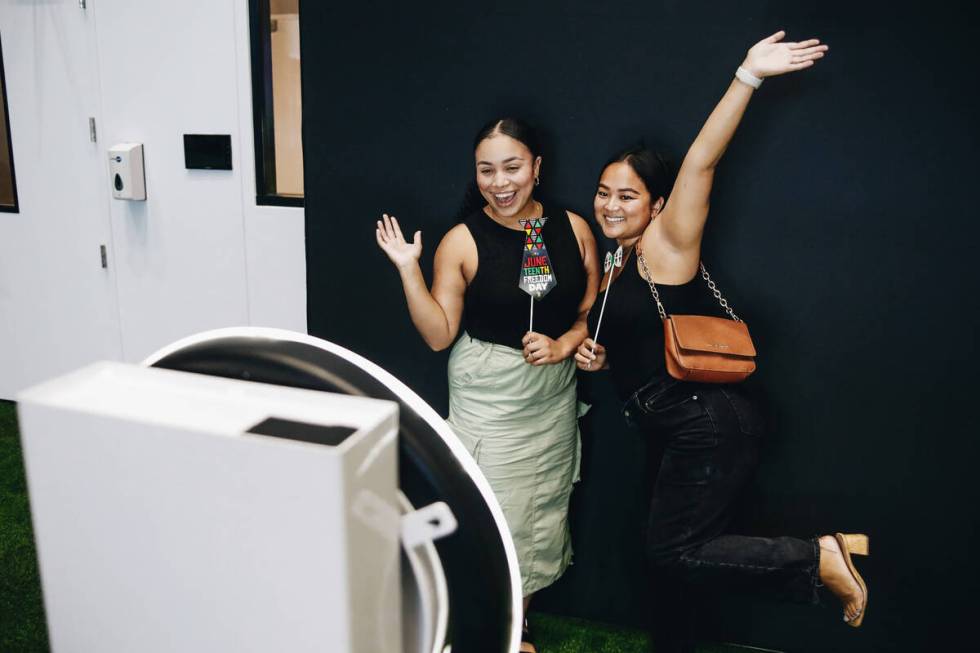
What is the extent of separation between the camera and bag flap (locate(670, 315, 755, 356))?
133 cm

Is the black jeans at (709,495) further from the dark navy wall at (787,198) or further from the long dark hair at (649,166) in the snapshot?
the long dark hair at (649,166)

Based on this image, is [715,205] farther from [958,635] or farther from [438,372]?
[958,635]

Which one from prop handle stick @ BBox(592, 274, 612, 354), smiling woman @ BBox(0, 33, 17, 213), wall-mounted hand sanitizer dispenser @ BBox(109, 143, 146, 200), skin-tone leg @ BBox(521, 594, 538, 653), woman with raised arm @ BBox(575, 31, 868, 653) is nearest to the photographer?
woman with raised arm @ BBox(575, 31, 868, 653)

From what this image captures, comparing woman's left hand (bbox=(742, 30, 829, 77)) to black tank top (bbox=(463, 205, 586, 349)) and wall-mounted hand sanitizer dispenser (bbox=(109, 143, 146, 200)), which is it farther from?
wall-mounted hand sanitizer dispenser (bbox=(109, 143, 146, 200))

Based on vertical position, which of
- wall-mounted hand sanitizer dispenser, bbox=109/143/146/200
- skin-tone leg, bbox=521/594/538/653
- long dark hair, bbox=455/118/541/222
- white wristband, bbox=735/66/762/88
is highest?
white wristband, bbox=735/66/762/88

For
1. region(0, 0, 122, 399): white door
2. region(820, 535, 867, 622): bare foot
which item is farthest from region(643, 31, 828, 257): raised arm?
region(0, 0, 122, 399): white door

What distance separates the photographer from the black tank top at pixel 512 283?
1.55 metres

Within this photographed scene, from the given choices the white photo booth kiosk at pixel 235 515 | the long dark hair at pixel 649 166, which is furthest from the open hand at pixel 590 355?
the white photo booth kiosk at pixel 235 515

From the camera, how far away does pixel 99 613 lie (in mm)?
576

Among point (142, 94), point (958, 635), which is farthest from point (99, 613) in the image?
point (142, 94)

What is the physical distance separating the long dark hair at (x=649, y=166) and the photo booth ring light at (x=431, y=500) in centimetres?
100

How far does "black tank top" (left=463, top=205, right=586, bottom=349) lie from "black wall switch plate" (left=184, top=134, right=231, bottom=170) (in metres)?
1.61

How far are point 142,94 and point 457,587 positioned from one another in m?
2.86

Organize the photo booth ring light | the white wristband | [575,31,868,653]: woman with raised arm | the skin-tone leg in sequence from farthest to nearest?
1. the skin-tone leg
2. [575,31,868,653]: woman with raised arm
3. the white wristband
4. the photo booth ring light
